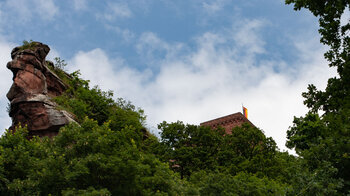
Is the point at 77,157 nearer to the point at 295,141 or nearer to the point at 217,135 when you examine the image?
the point at 295,141

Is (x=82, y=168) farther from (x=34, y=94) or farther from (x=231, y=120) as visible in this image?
(x=231, y=120)

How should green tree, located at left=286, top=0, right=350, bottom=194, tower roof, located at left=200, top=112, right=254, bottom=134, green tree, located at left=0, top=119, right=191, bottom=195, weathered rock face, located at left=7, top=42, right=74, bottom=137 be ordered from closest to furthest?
green tree, located at left=286, top=0, right=350, bottom=194 → green tree, located at left=0, top=119, right=191, bottom=195 → weathered rock face, located at left=7, top=42, right=74, bottom=137 → tower roof, located at left=200, top=112, right=254, bottom=134

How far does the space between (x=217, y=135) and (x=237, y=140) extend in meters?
2.26

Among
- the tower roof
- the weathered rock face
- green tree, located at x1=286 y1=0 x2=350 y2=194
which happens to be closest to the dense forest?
green tree, located at x1=286 y1=0 x2=350 y2=194

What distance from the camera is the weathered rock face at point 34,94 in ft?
97.6

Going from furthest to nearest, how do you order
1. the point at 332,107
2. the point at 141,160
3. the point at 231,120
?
the point at 231,120, the point at 141,160, the point at 332,107

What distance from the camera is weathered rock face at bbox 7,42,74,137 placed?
1171 inches

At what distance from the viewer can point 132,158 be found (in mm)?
18562

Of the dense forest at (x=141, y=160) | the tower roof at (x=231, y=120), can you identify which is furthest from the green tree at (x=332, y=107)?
the tower roof at (x=231, y=120)

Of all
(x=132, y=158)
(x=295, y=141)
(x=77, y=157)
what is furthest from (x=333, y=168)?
(x=295, y=141)

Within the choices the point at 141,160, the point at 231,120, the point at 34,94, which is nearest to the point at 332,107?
the point at 141,160

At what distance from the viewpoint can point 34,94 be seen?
31.3m

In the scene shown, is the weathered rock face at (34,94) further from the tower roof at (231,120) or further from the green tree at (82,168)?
the tower roof at (231,120)

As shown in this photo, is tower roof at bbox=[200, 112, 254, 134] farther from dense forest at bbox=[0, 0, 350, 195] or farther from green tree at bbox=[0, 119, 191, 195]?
green tree at bbox=[0, 119, 191, 195]
